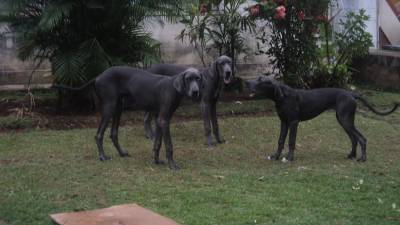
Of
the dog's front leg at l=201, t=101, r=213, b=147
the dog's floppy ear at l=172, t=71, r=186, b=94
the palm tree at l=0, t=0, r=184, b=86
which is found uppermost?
the palm tree at l=0, t=0, r=184, b=86

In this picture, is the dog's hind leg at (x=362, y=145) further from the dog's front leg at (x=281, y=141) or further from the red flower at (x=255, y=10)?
the red flower at (x=255, y=10)

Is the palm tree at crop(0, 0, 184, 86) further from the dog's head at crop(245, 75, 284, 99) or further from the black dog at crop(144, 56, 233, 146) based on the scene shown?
the dog's head at crop(245, 75, 284, 99)

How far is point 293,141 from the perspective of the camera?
9.11m

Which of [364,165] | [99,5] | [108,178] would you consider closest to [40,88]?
[99,5]

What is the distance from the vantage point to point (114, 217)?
621 cm

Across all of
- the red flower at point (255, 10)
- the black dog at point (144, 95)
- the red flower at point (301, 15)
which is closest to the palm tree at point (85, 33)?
the red flower at point (255, 10)

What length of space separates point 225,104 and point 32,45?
13.2ft

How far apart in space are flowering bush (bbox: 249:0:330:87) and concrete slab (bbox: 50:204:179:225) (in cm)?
823

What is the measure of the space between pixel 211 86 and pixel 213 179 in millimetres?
2620

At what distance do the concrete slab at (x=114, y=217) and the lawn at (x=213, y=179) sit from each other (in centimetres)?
23

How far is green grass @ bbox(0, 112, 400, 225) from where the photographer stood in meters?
6.61

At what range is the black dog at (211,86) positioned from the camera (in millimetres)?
9961

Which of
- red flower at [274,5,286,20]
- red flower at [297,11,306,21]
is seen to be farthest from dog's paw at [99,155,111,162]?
red flower at [297,11,306,21]

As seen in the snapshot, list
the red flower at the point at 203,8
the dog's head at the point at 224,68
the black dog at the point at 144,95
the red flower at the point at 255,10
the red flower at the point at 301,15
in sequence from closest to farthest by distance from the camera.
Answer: the black dog at the point at 144,95
the dog's head at the point at 224,68
the red flower at the point at 255,10
the red flower at the point at 301,15
the red flower at the point at 203,8
